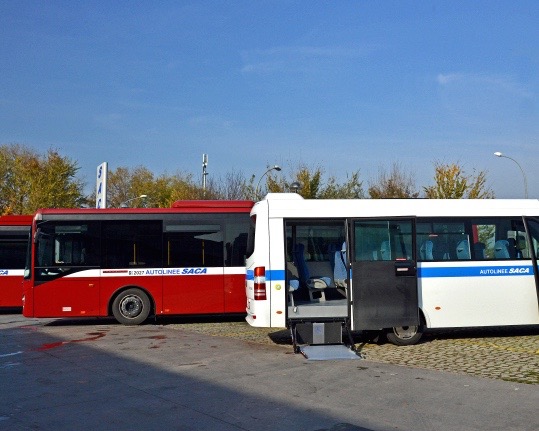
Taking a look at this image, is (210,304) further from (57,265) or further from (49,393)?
(49,393)

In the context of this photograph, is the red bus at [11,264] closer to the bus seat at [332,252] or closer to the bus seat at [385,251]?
the bus seat at [332,252]

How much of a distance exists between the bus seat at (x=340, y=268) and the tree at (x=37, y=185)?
117 ft

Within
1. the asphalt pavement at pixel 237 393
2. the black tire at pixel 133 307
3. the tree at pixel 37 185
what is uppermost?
the tree at pixel 37 185

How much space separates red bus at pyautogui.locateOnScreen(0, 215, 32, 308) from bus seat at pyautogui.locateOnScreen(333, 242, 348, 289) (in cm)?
1198

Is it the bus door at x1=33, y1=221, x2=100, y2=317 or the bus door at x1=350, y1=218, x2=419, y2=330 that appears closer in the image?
the bus door at x1=350, y1=218, x2=419, y2=330

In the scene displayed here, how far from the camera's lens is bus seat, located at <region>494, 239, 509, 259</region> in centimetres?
1360

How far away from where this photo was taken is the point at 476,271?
525 inches

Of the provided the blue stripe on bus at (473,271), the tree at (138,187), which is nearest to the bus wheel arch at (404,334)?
the blue stripe on bus at (473,271)

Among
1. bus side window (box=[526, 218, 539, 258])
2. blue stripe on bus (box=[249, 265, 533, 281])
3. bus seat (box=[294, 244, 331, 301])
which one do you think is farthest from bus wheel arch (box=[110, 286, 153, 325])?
bus side window (box=[526, 218, 539, 258])

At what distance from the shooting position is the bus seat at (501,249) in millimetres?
13602

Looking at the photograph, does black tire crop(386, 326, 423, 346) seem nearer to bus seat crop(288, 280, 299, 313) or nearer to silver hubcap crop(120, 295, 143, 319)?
bus seat crop(288, 280, 299, 313)

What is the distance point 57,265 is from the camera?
17328 mm

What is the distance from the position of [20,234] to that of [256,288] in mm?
11919

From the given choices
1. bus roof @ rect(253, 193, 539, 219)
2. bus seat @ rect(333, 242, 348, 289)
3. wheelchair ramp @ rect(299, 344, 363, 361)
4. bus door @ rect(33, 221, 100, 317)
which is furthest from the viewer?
bus door @ rect(33, 221, 100, 317)
